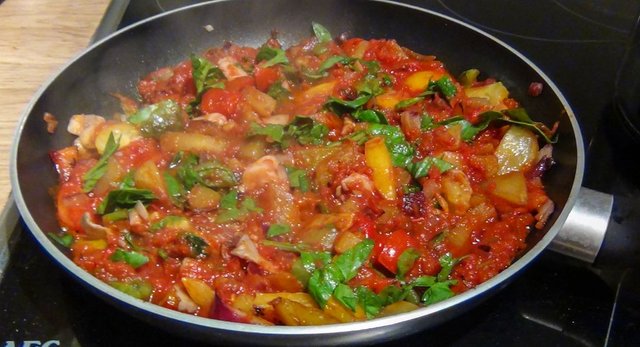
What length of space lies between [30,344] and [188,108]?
1.00m

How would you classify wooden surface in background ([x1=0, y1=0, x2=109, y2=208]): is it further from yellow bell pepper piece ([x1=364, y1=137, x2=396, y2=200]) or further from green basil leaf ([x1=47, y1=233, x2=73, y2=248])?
yellow bell pepper piece ([x1=364, y1=137, x2=396, y2=200])

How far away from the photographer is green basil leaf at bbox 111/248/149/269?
5.93ft

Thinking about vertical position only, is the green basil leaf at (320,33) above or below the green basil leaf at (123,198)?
above

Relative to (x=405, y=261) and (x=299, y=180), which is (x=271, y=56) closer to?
(x=299, y=180)

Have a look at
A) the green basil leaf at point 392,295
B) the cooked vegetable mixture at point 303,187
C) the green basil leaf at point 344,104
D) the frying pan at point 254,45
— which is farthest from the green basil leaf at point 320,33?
the green basil leaf at point 392,295

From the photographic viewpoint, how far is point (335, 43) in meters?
2.69

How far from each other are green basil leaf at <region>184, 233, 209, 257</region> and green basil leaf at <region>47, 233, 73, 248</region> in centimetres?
37

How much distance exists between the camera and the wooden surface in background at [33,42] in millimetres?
2523

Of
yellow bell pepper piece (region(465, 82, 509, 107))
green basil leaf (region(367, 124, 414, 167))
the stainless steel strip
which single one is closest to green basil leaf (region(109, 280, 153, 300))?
the stainless steel strip

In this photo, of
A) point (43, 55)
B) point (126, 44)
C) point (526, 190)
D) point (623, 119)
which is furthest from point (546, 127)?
point (43, 55)

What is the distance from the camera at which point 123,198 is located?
1947 mm

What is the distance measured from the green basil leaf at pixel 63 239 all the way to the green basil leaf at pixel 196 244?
372mm

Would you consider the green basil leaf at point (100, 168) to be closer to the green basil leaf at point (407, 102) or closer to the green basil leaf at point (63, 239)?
the green basil leaf at point (63, 239)

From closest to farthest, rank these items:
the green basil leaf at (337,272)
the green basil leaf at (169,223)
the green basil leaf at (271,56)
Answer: the green basil leaf at (337,272), the green basil leaf at (169,223), the green basil leaf at (271,56)
